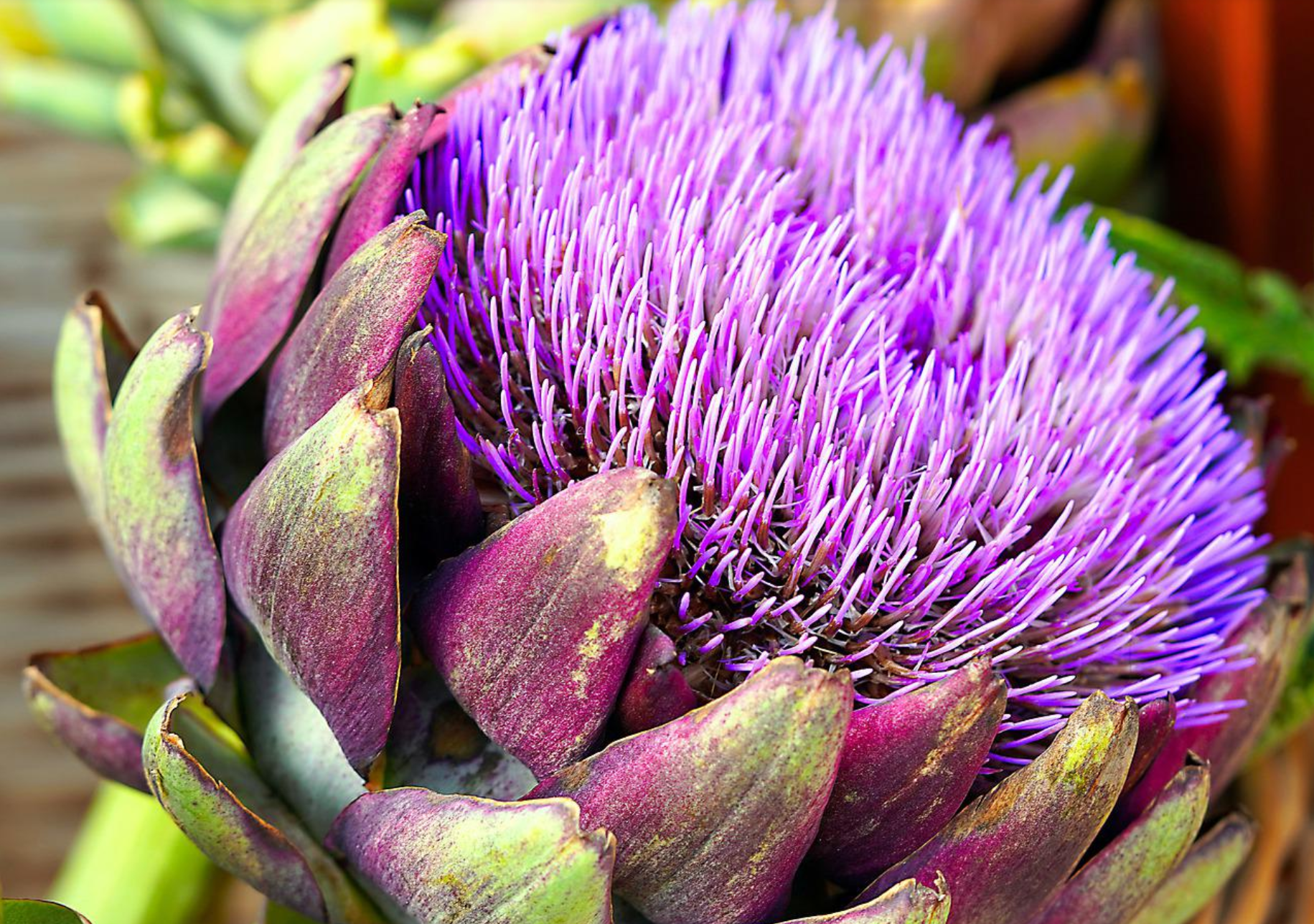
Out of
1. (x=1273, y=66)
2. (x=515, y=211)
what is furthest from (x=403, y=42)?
(x=1273, y=66)

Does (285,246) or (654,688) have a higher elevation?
(285,246)

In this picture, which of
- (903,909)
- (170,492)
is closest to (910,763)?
(903,909)

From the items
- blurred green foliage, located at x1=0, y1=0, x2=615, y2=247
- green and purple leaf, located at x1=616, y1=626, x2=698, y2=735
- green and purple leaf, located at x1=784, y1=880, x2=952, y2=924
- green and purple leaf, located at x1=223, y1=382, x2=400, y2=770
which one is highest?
blurred green foliage, located at x1=0, y1=0, x2=615, y2=247

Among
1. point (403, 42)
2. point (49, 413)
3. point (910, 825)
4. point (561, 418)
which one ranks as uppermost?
point (403, 42)

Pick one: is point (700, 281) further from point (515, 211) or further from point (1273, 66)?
point (1273, 66)

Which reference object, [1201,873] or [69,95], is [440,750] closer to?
[1201,873]

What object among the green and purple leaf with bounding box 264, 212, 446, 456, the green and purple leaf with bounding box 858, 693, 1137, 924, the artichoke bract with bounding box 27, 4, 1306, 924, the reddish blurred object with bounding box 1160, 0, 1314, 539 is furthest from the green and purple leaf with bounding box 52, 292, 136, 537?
the reddish blurred object with bounding box 1160, 0, 1314, 539

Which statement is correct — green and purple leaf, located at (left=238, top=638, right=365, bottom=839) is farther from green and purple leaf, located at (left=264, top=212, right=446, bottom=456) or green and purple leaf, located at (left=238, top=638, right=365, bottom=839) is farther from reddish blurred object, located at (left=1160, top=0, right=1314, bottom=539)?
reddish blurred object, located at (left=1160, top=0, right=1314, bottom=539)
